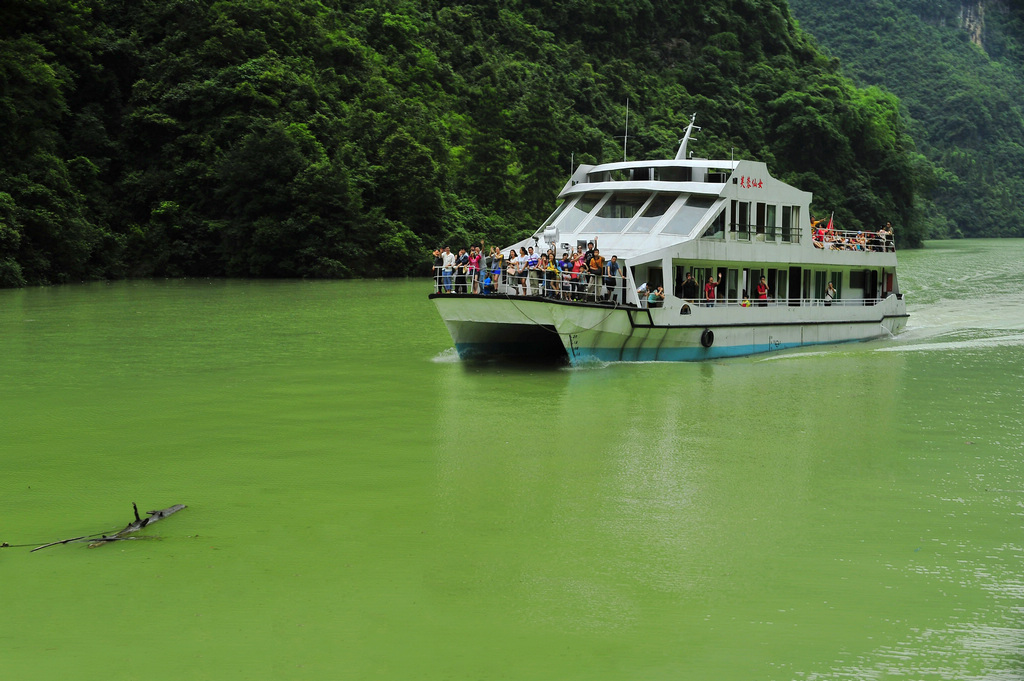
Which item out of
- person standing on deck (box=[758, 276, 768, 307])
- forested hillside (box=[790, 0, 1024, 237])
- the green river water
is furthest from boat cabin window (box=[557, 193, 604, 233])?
forested hillside (box=[790, 0, 1024, 237])

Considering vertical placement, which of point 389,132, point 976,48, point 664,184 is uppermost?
point 976,48

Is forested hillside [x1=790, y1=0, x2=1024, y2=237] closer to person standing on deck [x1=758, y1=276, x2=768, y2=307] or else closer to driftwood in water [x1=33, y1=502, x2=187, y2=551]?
person standing on deck [x1=758, y1=276, x2=768, y2=307]

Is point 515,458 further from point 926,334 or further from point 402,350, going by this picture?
point 926,334

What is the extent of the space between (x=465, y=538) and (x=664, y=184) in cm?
1605

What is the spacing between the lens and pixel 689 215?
24.0 meters

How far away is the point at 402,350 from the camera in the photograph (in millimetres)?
24469

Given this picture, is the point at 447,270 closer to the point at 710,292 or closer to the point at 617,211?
the point at 617,211

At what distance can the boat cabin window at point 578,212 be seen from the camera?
82.5 ft

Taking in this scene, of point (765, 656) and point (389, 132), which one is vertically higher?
point (389, 132)

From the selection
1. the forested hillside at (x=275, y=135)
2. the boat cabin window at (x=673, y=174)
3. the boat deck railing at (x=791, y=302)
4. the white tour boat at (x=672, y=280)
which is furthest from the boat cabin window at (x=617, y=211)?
the forested hillside at (x=275, y=135)

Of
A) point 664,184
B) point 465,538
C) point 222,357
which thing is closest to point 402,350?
point 222,357

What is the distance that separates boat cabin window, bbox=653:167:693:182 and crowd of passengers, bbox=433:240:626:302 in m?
3.62

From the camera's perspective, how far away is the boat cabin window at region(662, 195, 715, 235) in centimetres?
2383

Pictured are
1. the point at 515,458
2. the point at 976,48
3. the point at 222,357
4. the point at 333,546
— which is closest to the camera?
the point at 333,546
